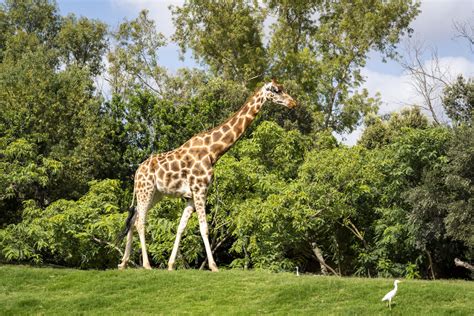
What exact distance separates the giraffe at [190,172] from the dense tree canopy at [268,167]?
4.38 meters

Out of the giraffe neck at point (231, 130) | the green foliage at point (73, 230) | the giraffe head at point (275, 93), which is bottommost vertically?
the green foliage at point (73, 230)

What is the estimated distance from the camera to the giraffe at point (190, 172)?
1457 cm

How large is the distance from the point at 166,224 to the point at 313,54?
19449 mm

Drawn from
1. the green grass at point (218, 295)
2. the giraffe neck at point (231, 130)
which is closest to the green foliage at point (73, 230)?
the green grass at point (218, 295)

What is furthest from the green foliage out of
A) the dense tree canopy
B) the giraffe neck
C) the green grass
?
the giraffe neck

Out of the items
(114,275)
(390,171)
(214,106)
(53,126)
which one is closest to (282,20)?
(214,106)

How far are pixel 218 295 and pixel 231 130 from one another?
4.07 metres

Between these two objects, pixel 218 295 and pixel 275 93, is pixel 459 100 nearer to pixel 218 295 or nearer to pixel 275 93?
pixel 275 93

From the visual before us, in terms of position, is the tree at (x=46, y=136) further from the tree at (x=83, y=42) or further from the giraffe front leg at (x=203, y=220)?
the tree at (x=83, y=42)

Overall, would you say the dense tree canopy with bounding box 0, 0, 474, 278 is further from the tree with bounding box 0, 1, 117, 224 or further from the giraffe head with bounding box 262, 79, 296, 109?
the giraffe head with bounding box 262, 79, 296, 109

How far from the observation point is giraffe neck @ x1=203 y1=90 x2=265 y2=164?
14938mm

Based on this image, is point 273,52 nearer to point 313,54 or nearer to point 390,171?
point 313,54

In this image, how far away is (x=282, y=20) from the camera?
124ft

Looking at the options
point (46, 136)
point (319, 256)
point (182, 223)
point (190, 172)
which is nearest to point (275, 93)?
point (190, 172)
